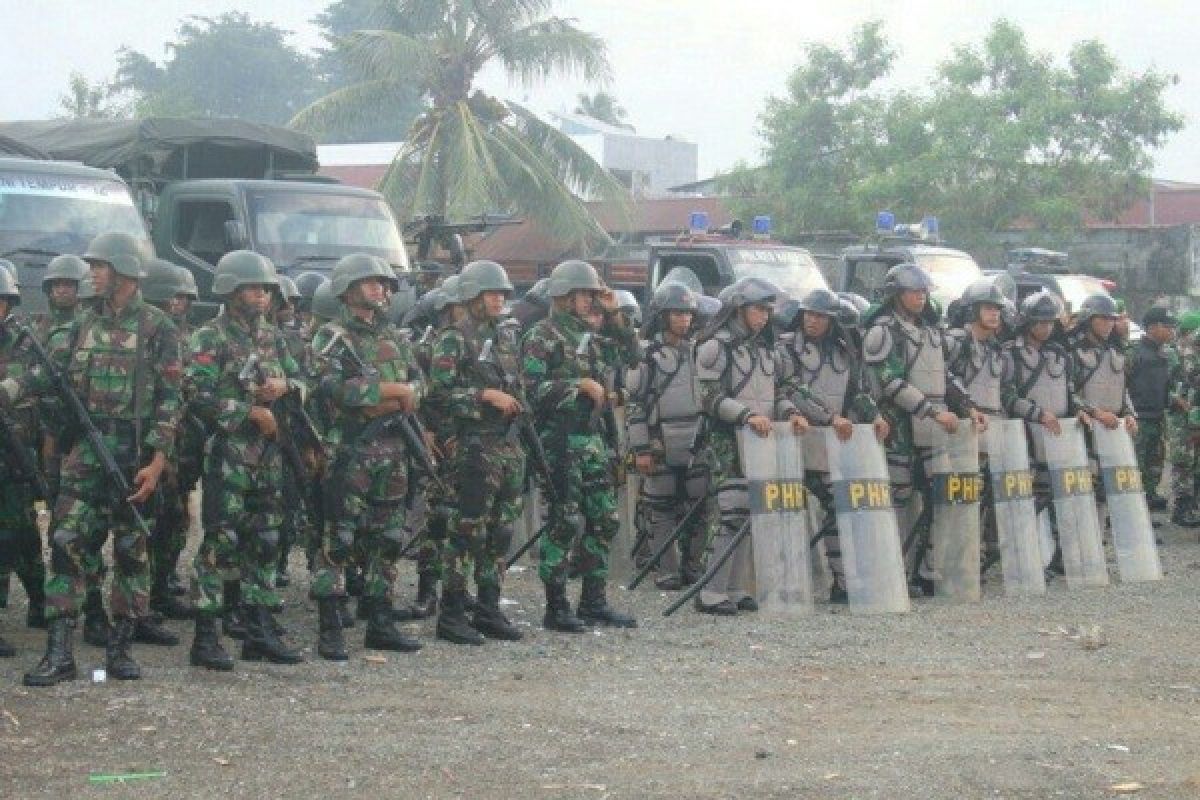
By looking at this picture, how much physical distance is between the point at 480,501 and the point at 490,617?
2.13ft

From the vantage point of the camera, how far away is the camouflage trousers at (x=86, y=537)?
7.67m

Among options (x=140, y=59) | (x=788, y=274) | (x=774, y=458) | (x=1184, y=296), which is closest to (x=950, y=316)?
(x=774, y=458)

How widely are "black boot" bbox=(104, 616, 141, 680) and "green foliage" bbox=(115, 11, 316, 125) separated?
55.8m

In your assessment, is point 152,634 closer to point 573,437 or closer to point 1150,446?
point 573,437

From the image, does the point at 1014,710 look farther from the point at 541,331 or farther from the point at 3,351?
the point at 3,351

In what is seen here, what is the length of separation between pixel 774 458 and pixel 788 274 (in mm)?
7364

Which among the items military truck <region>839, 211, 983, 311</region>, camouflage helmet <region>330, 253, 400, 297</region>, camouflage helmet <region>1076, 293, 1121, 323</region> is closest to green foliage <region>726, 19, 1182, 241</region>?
military truck <region>839, 211, 983, 311</region>

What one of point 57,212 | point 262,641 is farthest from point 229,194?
point 262,641

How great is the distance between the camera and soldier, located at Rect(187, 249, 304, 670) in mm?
8016

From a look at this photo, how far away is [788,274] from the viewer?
17266mm

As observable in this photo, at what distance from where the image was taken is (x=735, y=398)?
10297 mm

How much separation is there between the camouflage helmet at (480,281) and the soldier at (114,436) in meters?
1.58

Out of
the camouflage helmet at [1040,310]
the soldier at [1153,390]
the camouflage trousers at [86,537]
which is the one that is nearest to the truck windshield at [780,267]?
the soldier at [1153,390]

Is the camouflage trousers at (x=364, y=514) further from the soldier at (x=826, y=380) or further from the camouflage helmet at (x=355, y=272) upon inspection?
the soldier at (x=826, y=380)
